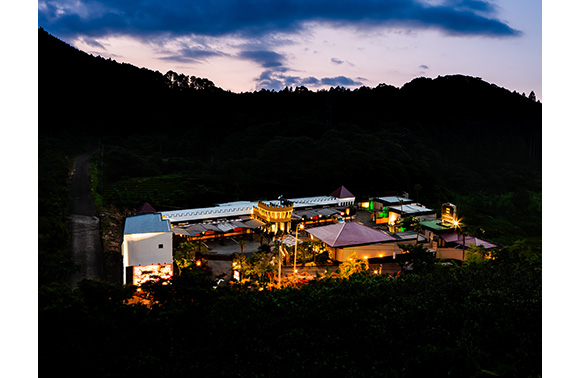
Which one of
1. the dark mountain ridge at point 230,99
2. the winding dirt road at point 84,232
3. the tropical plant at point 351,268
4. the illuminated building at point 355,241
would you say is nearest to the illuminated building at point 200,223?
the winding dirt road at point 84,232

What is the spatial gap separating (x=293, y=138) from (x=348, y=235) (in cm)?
3896

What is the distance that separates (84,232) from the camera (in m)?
24.2

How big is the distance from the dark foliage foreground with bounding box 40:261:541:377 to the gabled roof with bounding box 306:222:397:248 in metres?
10.2

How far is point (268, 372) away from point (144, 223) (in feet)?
38.9

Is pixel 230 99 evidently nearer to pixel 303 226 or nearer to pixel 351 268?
pixel 303 226

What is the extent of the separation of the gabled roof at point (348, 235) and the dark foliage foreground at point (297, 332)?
401 inches

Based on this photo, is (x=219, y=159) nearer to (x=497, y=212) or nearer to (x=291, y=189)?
(x=291, y=189)

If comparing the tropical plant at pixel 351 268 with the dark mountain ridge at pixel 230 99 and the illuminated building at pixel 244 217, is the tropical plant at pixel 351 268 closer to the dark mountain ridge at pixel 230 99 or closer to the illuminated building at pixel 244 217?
the illuminated building at pixel 244 217

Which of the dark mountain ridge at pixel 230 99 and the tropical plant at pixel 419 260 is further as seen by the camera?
the dark mountain ridge at pixel 230 99

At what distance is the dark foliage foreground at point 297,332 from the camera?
27.1 feet

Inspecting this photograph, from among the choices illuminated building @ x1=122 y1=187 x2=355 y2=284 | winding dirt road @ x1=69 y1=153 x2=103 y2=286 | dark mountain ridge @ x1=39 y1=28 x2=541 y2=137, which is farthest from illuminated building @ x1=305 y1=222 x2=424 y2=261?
dark mountain ridge @ x1=39 y1=28 x2=541 y2=137

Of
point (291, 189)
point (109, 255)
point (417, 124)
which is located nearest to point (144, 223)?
point (109, 255)

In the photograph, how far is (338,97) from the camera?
8662 centimetres

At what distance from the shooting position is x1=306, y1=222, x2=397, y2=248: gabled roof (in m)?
22.7
